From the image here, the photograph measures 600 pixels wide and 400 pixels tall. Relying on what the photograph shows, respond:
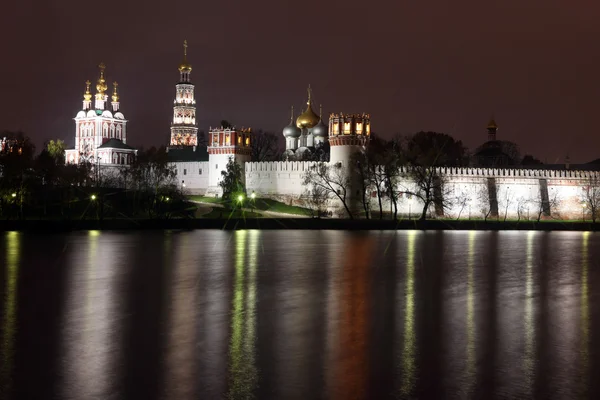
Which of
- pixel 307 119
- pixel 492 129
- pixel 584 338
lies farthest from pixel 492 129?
pixel 584 338

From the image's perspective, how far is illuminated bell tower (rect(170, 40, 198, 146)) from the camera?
289 feet

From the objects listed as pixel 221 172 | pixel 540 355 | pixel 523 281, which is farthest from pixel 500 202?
pixel 540 355

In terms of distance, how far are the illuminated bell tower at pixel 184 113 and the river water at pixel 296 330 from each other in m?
66.9

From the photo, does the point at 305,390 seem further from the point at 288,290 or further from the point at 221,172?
Answer: the point at 221,172

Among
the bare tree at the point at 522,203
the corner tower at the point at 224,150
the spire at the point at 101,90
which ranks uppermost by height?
the spire at the point at 101,90

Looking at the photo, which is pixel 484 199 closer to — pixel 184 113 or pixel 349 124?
pixel 349 124

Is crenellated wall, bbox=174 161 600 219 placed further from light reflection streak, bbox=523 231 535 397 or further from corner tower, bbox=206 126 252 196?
light reflection streak, bbox=523 231 535 397

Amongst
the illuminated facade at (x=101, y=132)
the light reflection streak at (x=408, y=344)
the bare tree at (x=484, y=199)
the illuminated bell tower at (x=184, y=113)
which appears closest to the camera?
the light reflection streak at (x=408, y=344)

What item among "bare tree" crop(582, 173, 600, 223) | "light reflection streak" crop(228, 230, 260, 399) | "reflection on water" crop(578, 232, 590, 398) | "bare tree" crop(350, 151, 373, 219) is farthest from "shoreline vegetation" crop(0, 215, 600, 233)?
"reflection on water" crop(578, 232, 590, 398)

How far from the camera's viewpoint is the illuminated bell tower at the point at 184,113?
8819 centimetres

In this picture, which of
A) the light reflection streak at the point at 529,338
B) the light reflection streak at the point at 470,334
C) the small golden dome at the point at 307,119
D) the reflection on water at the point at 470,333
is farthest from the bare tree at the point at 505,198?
the light reflection streak at the point at 529,338

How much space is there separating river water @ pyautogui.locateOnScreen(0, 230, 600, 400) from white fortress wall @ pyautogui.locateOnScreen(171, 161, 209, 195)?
1773 inches

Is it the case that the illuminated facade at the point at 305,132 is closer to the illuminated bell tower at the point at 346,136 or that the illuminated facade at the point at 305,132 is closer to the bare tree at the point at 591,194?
the illuminated bell tower at the point at 346,136

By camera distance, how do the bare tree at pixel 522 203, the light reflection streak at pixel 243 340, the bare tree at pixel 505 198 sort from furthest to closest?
the bare tree at pixel 522 203
the bare tree at pixel 505 198
the light reflection streak at pixel 243 340
